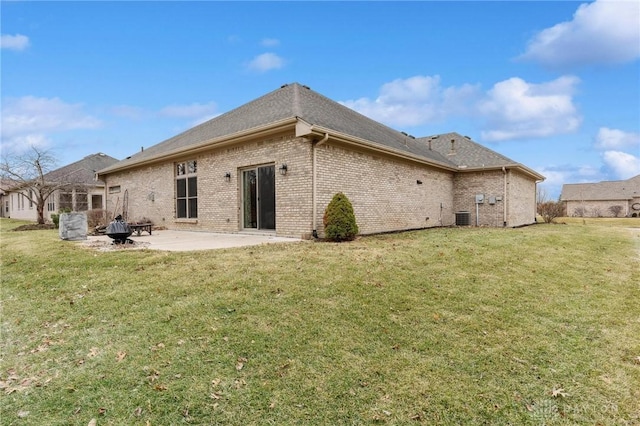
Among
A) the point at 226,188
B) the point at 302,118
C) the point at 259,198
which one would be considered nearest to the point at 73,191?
the point at 226,188

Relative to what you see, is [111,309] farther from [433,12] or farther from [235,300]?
[433,12]

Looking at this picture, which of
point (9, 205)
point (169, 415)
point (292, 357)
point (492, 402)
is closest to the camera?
point (169, 415)

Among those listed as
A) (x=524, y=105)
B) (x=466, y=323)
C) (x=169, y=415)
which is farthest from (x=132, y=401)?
(x=524, y=105)

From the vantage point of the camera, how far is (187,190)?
44.8 feet

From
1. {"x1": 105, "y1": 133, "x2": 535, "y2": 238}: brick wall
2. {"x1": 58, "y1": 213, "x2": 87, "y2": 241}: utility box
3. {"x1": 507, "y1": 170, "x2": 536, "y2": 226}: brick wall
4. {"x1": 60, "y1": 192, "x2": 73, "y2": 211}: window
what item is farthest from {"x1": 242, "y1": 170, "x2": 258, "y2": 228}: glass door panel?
{"x1": 60, "y1": 192, "x2": 73, "y2": 211}: window

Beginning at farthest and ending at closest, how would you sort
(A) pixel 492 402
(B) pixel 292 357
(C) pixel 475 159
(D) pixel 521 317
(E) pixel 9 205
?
1. (E) pixel 9 205
2. (C) pixel 475 159
3. (D) pixel 521 317
4. (B) pixel 292 357
5. (A) pixel 492 402

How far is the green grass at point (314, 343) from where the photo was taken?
2.66m

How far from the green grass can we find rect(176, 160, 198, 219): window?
7.03 m

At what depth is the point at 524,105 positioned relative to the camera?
20797mm

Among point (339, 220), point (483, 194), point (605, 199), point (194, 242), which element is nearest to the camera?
point (339, 220)

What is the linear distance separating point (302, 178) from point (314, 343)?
6.46 meters

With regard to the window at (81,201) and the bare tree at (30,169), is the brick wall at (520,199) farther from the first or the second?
the window at (81,201)

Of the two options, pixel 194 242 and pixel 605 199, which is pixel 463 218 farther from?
pixel 605 199

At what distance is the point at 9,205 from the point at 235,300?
138 ft
